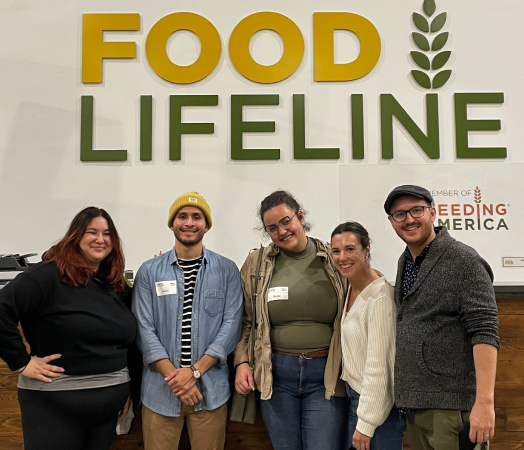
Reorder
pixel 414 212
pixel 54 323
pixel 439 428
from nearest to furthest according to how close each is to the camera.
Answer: pixel 439 428 → pixel 414 212 → pixel 54 323

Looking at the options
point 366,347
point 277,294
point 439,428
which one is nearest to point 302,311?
point 277,294

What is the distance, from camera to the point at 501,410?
8.30 ft

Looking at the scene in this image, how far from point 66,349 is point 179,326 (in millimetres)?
502

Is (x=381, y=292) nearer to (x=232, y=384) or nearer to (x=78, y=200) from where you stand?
(x=232, y=384)

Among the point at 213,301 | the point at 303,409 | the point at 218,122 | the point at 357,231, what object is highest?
the point at 218,122

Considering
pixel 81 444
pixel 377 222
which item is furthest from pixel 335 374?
pixel 377 222

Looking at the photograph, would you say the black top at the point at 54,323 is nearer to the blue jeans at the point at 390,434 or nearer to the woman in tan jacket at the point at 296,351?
the woman in tan jacket at the point at 296,351

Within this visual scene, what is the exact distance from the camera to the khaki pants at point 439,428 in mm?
1622

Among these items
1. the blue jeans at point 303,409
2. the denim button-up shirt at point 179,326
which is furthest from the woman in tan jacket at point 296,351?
the denim button-up shirt at point 179,326

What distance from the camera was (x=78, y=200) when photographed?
3.86 meters

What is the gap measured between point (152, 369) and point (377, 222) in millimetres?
2292

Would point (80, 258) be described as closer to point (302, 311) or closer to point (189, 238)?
point (189, 238)

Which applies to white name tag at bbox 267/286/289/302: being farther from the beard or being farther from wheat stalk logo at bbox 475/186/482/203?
wheat stalk logo at bbox 475/186/482/203

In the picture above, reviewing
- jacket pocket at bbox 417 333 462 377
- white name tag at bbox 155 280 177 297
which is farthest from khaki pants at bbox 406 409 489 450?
white name tag at bbox 155 280 177 297
